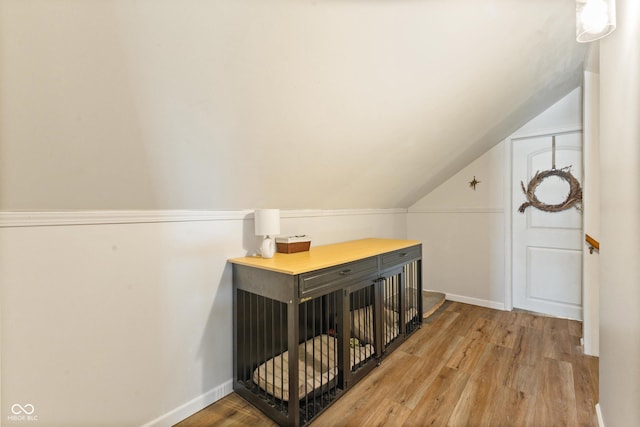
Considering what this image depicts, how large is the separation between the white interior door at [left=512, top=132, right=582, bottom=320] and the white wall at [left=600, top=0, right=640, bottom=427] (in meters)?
1.90

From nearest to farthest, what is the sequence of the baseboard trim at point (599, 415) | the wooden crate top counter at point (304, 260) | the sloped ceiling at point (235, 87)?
the sloped ceiling at point (235, 87) < the baseboard trim at point (599, 415) < the wooden crate top counter at point (304, 260)

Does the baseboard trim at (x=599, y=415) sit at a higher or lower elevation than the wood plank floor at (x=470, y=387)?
higher

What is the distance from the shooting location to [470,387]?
1877mm

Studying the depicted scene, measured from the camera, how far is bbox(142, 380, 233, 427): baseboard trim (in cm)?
153

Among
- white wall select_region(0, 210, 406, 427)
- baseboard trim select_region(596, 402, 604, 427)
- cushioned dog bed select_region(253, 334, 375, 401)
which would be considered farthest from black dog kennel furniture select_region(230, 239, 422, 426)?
baseboard trim select_region(596, 402, 604, 427)

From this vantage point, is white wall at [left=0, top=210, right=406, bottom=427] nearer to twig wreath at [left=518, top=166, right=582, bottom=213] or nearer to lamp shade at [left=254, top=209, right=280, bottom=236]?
lamp shade at [left=254, top=209, right=280, bottom=236]

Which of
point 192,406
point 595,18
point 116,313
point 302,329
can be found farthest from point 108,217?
point 595,18

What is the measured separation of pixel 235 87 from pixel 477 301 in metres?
3.51

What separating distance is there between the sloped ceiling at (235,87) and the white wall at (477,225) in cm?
88

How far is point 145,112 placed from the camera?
1.10 m

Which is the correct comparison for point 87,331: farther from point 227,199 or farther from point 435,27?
point 435,27

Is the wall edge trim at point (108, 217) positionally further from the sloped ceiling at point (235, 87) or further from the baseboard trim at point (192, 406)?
the baseboard trim at point (192, 406)

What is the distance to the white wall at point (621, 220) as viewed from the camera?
0.91m

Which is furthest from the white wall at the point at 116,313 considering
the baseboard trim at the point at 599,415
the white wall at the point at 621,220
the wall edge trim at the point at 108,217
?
the baseboard trim at the point at 599,415
